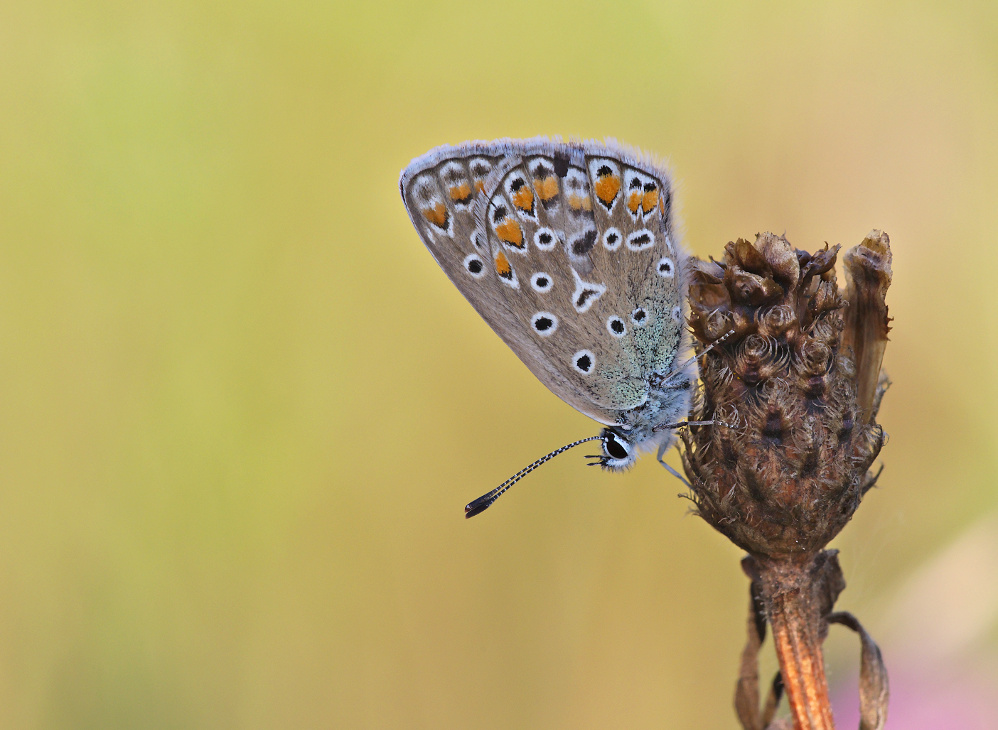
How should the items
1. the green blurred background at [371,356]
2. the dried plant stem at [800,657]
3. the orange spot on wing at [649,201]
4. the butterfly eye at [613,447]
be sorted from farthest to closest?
1. the green blurred background at [371,356]
2. the butterfly eye at [613,447]
3. the orange spot on wing at [649,201]
4. the dried plant stem at [800,657]

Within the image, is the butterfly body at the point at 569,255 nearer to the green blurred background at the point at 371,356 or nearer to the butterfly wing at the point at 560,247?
the butterfly wing at the point at 560,247

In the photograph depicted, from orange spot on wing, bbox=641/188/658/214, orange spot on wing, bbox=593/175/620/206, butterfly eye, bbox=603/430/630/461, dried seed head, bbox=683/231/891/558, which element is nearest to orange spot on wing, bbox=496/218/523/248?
orange spot on wing, bbox=593/175/620/206

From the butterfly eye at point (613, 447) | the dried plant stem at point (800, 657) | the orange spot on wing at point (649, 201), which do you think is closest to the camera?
the dried plant stem at point (800, 657)

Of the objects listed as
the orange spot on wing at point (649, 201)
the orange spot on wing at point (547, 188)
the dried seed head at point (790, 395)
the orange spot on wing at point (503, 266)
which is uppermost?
the orange spot on wing at point (547, 188)

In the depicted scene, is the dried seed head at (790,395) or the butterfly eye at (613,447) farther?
the butterfly eye at (613,447)

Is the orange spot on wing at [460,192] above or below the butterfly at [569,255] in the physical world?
above

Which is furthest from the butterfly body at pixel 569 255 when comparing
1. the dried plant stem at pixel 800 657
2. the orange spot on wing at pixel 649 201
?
the dried plant stem at pixel 800 657

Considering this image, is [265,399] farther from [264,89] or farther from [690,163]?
[690,163]

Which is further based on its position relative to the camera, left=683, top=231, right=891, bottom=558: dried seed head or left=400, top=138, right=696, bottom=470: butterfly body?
left=400, top=138, right=696, bottom=470: butterfly body

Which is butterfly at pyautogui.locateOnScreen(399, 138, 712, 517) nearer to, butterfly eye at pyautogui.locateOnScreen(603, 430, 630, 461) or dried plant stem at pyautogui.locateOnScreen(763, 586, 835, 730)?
butterfly eye at pyautogui.locateOnScreen(603, 430, 630, 461)
